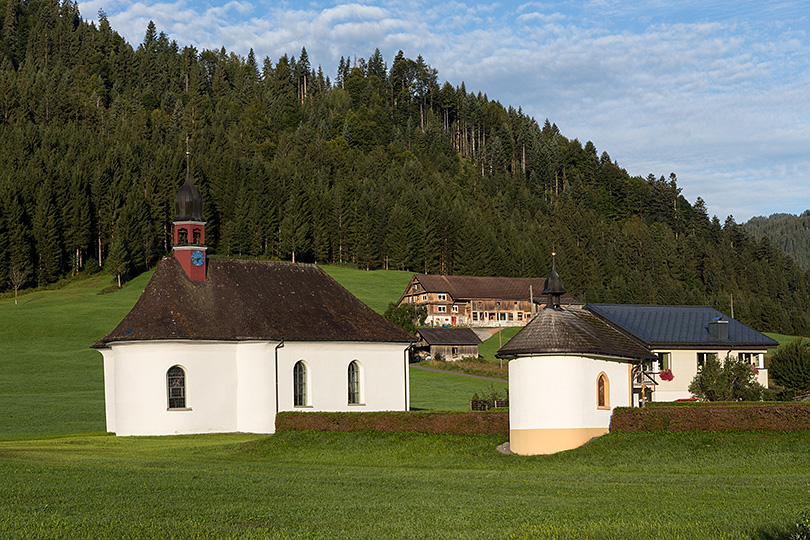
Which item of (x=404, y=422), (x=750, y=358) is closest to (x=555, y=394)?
(x=404, y=422)

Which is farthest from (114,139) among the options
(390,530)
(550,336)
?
(390,530)

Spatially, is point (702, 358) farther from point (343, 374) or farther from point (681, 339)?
point (343, 374)

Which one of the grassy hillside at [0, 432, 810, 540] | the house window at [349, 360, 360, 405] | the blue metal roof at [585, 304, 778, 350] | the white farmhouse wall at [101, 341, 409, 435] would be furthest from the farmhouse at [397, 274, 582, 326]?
the grassy hillside at [0, 432, 810, 540]

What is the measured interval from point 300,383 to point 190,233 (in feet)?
32.6

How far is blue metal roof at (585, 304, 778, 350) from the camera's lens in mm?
60250

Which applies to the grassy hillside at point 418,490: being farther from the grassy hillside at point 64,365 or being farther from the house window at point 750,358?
the house window at point 750,358

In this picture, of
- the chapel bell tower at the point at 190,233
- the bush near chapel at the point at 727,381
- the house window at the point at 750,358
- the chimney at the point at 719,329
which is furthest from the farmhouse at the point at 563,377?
the house window at the point at 750,358

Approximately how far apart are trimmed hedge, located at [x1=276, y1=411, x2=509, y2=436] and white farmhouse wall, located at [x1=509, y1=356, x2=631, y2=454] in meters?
1.81

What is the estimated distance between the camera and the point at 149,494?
19578 mm

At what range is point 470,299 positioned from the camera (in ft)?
436

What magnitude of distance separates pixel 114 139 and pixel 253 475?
512 feet

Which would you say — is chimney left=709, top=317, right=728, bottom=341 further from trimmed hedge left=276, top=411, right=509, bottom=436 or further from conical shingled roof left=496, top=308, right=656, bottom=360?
trimmed hedge left=276, top=411, right=509, bottom=436

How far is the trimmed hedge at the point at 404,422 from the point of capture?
33.4 metres

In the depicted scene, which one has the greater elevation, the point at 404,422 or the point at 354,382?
the point at 404,422
